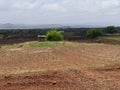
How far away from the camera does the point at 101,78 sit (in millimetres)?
11398

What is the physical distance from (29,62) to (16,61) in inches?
30.5

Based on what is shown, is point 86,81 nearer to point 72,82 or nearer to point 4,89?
point 72,82

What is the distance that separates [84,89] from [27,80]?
2235mm

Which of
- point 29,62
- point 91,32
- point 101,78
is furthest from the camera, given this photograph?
point 91,32

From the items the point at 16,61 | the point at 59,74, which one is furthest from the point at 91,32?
the point at 59,74

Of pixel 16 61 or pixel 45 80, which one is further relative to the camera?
pixel 16 61

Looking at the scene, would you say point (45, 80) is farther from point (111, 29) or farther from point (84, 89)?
point (111, 29)

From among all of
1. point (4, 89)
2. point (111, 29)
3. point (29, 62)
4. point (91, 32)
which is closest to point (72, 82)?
point (4, 89)

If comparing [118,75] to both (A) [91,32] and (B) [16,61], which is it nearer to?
(B) [16,61]

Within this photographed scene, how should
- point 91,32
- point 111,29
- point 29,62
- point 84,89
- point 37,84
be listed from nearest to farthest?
point 84,89 → point 37,84 → point 29,62 → point 91,32 → point 111,29

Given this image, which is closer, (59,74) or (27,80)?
(27,80)

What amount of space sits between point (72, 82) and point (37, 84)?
3.70 feet

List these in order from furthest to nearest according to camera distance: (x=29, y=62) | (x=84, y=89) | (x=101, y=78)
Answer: (x=29, y=62) < (x=101, y=78) < (x=84, y=89)

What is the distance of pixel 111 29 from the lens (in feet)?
381
